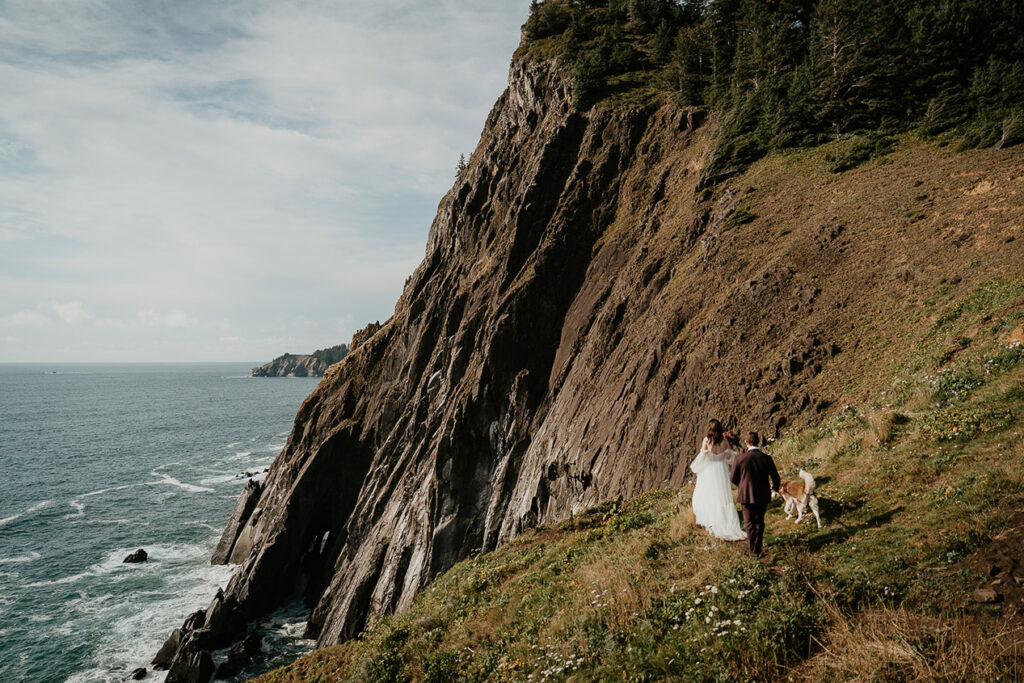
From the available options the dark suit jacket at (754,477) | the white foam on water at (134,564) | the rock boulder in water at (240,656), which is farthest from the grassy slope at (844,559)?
the white foam on water at (134,564)

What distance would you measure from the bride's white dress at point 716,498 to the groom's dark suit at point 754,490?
2.81 feet

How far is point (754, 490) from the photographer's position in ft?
27.0

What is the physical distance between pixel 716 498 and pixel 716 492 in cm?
12

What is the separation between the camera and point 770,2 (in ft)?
135

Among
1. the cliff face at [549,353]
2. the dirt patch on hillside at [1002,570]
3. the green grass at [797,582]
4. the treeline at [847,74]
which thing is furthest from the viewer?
the treeline at [847,74]

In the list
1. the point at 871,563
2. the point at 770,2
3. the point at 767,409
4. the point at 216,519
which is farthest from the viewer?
the point at 216,519

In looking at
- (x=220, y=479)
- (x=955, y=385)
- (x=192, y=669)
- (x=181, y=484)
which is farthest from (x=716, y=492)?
(x=181, y=484)

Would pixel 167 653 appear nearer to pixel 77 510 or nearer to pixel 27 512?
pixel 77 510

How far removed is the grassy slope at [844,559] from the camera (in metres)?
6.07

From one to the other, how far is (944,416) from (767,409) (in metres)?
6.99

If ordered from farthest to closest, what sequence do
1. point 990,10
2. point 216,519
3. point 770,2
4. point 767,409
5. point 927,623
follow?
point 216,519 < point 770,2 < point 990,10 < point 767,409 < point 927,623

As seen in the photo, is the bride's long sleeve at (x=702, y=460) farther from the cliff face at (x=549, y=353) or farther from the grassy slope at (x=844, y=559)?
the cliff face at (x=549, y=353)

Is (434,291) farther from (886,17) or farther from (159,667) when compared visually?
(886,17)

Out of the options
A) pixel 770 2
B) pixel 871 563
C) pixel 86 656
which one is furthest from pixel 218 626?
pixel 770 2
